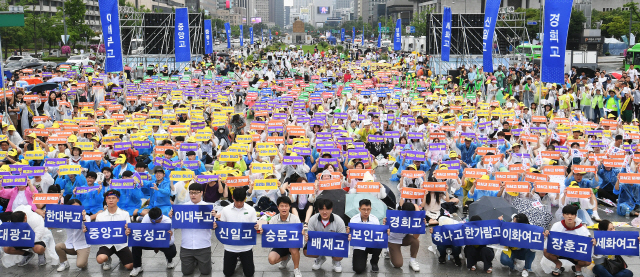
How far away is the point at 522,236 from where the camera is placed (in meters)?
8.30

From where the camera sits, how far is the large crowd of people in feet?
28.1

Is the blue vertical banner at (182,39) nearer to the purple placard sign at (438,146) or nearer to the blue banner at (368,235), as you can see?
the purple placard sign at (438,146)

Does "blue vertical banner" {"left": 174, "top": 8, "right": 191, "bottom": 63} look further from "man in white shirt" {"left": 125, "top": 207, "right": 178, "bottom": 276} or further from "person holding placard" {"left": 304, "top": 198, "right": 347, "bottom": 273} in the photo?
"person holding placard" {"left": 304, "top": 198, "right": 347, "bottom": 273}

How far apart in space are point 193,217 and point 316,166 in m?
4.31

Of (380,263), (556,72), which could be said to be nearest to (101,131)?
(380,263)

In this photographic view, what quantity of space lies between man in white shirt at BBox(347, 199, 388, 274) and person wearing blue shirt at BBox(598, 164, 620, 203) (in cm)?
609

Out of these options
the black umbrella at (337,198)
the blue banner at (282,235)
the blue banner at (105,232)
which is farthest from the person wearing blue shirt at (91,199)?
the black umbrella at (337,198)

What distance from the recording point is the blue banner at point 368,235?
831cm

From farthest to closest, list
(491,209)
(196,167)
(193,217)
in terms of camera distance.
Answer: (196,167) < (491,209) < (193,217)

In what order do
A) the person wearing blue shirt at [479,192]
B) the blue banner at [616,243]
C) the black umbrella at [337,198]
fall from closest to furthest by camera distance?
the blue banner at [616,243], the black umbrella at [337,198], the person wearing blue shirt at [479,192]

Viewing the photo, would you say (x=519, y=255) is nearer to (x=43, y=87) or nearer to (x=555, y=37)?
(x=555, y=37)

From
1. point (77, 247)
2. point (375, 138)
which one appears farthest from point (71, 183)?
point (375, 138)

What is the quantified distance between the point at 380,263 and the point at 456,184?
339 cm

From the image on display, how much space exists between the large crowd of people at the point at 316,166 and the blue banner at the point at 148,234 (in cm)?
13
